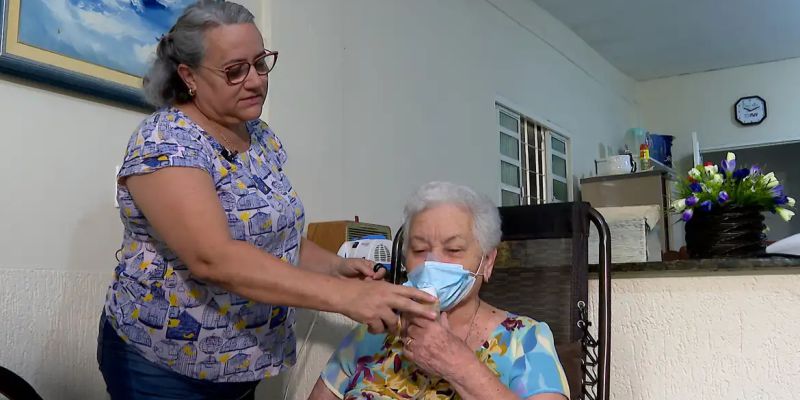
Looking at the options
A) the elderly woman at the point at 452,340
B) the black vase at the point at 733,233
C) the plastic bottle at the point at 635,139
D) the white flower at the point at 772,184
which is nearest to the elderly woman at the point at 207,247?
the elderly woman at the point at 452,340

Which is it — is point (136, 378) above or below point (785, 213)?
below

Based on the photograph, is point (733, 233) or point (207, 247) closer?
point (207, 247)

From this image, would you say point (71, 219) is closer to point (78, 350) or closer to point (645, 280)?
point (78, 350)

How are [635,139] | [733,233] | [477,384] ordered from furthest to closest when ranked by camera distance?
[635,139] < [733,233] < [477,384]

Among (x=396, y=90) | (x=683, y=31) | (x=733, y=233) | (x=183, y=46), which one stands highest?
(x=683, y=31)

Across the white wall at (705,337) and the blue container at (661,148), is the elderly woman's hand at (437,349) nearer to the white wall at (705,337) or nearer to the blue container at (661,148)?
the white wall at (705,337)

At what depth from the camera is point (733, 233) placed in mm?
1638

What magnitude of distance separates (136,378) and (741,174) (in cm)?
145

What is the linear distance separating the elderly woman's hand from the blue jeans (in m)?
0.44

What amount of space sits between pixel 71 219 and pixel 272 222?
0.66 metres

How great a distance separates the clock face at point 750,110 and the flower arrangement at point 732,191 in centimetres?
474

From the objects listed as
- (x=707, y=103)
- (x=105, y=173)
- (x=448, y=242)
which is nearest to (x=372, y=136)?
(x=105, y=173)

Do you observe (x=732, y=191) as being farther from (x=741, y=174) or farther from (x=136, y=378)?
(x=136, y=378)

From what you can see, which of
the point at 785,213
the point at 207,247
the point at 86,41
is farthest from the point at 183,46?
the point at 785,213
